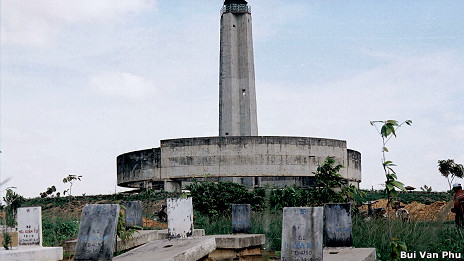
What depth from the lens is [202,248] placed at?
32.9 feet

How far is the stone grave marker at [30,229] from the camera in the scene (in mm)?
10656

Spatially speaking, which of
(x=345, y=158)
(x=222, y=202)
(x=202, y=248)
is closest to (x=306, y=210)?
(x=202, y=248)

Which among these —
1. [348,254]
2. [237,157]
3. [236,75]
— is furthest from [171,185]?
[348,254]

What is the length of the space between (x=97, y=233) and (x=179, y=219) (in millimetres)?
2566

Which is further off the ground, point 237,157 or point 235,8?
point 235,8

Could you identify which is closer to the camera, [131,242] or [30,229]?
[30,229]

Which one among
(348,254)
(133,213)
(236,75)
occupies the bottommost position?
(348,254)

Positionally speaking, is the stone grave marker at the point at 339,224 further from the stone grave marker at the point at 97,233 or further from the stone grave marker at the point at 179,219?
the stone grave marker at the point at 97,233

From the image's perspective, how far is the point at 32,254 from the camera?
9664mm

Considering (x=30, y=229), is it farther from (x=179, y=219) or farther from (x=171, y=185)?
(x=171, y=185)

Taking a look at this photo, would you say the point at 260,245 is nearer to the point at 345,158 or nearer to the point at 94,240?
the point at 94,240

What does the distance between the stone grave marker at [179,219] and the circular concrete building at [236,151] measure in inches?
924

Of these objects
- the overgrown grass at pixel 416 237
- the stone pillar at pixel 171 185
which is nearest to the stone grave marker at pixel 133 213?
the overgrown grass at pixel 416 237

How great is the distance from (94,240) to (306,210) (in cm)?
344
